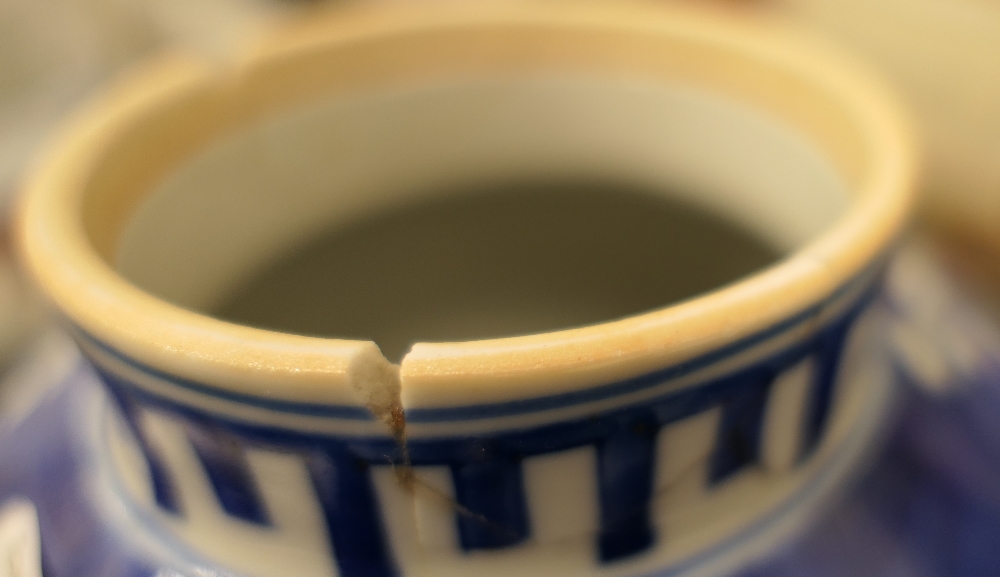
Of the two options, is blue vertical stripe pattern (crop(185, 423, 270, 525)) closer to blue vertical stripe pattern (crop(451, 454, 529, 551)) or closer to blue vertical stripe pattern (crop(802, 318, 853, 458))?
blue vertical stripe pattern (crop(451, 454, 529, 551))

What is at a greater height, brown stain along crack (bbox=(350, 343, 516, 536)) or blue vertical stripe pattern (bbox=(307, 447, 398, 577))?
brown stain along crack (bbox=(350, 343, 516, 536))

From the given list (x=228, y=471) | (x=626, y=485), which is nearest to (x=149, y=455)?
(x=228, y=471)

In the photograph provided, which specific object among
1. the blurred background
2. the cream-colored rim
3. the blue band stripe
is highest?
the cream-colored rim

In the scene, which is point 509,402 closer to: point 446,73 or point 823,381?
point 823,381

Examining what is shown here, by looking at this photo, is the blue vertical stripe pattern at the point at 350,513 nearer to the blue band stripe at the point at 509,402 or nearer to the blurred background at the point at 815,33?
the blue band stripe at the point at 509,402

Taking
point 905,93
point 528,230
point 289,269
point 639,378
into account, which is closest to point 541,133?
point 528,230

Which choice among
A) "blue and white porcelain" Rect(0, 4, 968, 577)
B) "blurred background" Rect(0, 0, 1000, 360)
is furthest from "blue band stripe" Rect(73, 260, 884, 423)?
"blurred background" Rect(0, 0, 1000, 360)
